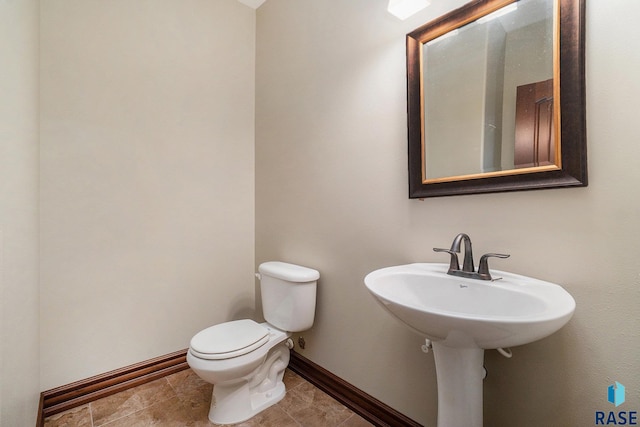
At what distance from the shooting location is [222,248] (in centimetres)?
208

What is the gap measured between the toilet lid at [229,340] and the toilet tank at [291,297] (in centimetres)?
12

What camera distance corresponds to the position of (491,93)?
1047 mm

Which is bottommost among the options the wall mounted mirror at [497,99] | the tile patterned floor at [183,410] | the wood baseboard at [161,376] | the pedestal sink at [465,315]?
the tile patterned floor at [183,410]

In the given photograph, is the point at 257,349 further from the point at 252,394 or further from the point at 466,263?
the point at 466,263

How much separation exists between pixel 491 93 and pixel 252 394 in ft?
5.94

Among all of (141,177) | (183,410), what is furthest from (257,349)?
(141,177)

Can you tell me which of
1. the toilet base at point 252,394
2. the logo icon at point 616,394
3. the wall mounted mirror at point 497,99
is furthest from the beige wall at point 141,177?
the logo icon at point 616,394

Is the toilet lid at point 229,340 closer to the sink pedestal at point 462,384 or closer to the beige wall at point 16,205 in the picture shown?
the beige wall at point 16,205

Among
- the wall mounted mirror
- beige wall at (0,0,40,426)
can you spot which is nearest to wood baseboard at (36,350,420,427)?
beige wall at (0,0,40,426)

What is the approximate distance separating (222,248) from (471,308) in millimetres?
1670

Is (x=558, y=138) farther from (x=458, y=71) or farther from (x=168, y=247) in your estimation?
(x=168, y=247)

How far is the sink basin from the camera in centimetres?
65

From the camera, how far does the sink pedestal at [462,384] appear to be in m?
0.90

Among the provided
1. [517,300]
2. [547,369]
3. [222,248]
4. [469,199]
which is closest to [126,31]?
[222,248]
